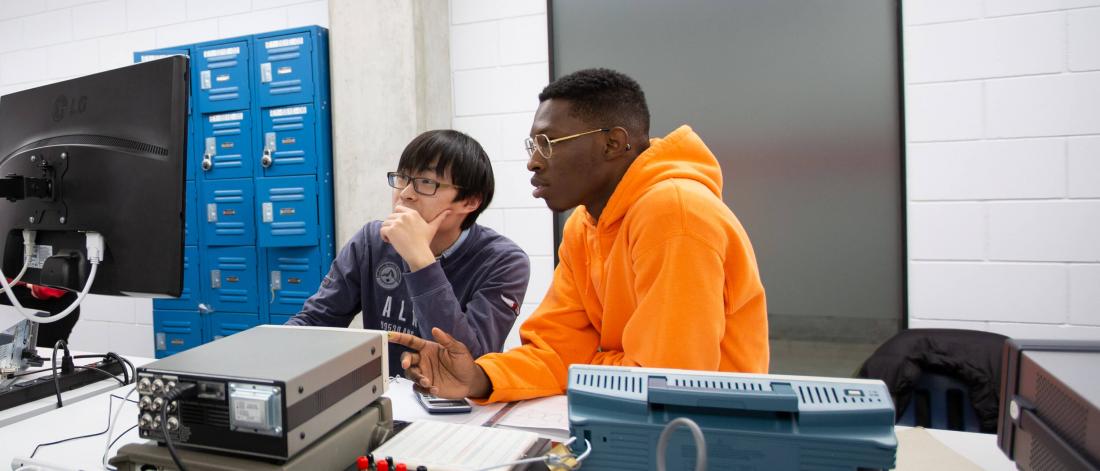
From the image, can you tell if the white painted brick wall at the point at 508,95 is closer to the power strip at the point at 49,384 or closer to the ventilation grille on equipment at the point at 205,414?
the power strip at the point at 49,384

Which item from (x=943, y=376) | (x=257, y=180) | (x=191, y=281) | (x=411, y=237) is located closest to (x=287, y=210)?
(x=257, y=180)

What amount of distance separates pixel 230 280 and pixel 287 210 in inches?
19.7

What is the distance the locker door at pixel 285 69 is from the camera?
2822 mm

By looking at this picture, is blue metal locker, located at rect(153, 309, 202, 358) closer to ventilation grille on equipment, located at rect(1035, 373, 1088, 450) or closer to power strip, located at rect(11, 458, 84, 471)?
power strip, located at rect(11, 458, 84, 471)

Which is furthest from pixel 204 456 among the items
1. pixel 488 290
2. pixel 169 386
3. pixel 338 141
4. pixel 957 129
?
pixel 957 129

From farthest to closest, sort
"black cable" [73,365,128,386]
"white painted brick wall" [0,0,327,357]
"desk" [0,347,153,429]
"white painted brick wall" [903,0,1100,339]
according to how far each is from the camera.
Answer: "white painted brick wall" [0,0,327,357] → "white painted brick wall" [903,0,1100,339] → "black cable" [73,365,128,386] → "desk" [0,347,153,429]

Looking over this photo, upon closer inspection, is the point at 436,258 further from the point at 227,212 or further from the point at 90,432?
the point at 227,212

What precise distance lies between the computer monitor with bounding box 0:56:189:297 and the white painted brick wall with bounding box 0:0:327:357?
213 cm

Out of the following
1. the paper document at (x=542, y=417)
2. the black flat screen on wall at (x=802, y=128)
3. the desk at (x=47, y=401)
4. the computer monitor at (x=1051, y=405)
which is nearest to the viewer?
the computer monitor at (x=1051, y=405)

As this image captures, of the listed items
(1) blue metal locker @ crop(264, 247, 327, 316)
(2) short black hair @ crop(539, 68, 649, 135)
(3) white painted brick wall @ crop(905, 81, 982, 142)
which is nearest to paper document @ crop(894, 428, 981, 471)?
(2) short black hair @ crop(539, 68, 649, 135)

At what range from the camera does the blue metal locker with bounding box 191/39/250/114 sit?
2.91 metres

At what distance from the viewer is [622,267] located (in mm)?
1262

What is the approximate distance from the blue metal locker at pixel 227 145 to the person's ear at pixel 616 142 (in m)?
2.23

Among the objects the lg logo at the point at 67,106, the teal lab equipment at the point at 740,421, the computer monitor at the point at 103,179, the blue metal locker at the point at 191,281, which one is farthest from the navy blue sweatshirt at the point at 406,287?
the blue metal locker at the point at 191,281
